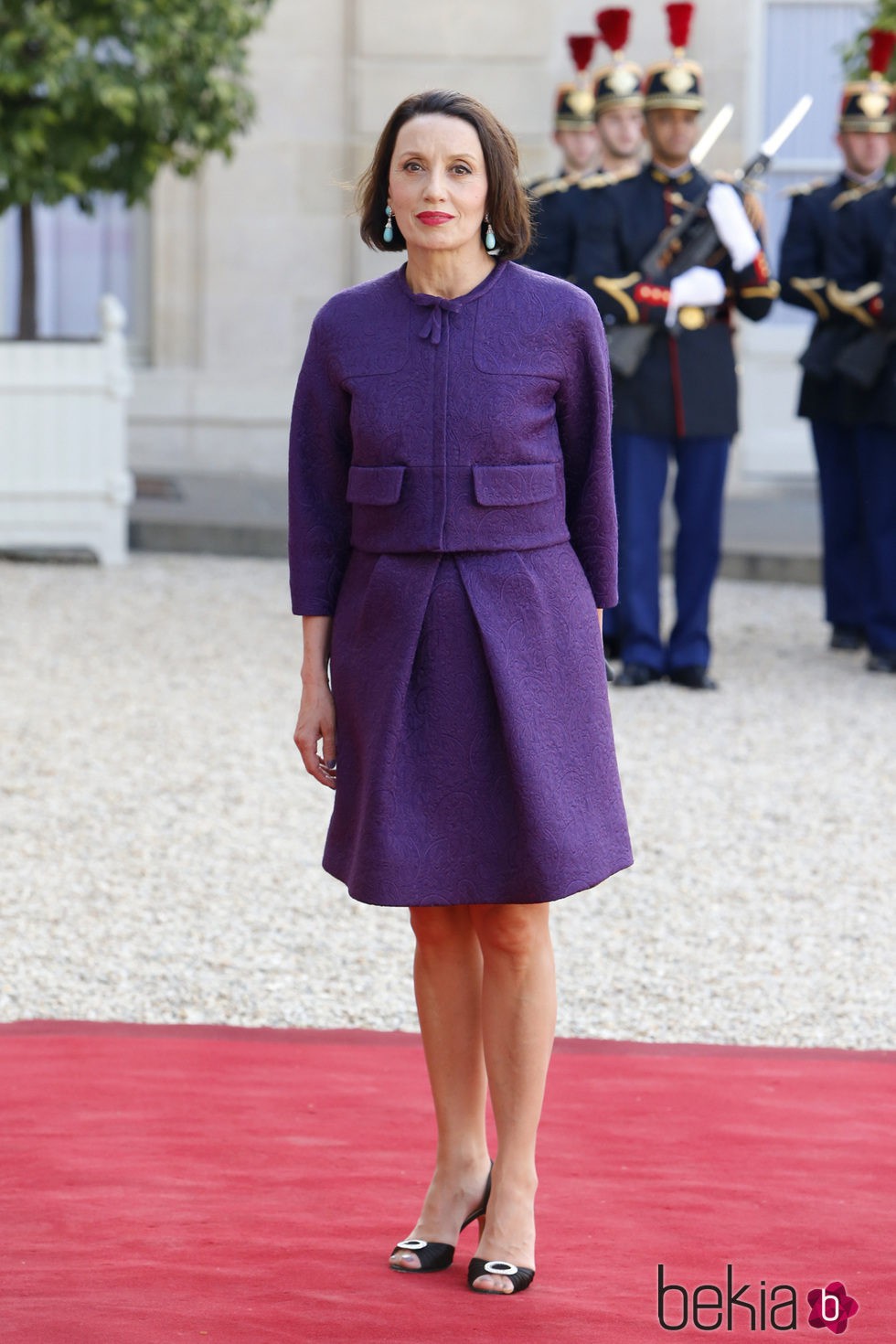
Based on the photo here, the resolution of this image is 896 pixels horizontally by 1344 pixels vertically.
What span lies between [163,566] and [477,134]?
29.1 ft

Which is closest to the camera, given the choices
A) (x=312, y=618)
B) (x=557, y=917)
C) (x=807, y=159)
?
(x=312, y=618)

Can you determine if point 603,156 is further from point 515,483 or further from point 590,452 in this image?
point 515,483

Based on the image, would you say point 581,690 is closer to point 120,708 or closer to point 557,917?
point 557,917

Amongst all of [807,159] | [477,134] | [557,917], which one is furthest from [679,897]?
[807,159]

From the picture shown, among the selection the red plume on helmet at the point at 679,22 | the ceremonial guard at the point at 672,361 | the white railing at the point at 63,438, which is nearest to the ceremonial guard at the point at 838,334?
the red plume on helmet at the point at 679,22

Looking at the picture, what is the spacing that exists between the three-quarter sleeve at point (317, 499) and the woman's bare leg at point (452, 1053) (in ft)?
1.54

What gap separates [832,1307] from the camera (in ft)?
9.75

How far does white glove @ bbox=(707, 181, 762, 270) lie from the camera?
7.97m

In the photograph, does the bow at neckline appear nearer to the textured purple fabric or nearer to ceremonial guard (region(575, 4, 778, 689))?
the textured purple fabric

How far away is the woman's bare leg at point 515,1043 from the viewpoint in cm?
312

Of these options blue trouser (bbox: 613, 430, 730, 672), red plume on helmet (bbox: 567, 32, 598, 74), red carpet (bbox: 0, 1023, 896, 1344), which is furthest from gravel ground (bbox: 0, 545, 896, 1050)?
red plume on helmet (bbox: 567, 32, 598, 74)

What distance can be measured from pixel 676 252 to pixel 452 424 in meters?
5.29

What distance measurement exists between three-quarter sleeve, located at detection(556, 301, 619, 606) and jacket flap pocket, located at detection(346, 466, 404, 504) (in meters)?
0.26

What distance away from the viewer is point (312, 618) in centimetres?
321
